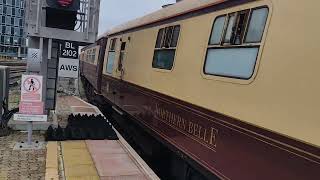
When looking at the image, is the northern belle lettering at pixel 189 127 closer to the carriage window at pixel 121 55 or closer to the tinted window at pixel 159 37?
the tinted window at pixel 159 37

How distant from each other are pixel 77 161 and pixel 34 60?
261cm

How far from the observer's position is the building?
326 ft

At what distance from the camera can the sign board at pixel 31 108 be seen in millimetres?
8438

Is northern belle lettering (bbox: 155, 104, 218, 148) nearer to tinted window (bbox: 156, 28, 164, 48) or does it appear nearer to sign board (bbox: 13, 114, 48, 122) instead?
tinted window (bbox: 156, 28, 164, 48)

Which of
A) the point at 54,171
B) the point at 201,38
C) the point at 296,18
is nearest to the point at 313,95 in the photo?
the point at 296,18

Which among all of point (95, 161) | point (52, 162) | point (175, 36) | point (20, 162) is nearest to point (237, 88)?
point (175, 36)

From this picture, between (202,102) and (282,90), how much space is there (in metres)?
1.76

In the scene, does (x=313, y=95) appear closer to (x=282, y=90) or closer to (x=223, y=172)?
(x=282, y=90)

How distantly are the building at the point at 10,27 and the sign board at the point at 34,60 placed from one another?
304ft

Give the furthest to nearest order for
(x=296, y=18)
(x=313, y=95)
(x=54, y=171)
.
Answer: (x=54, y=171)
(x=296, y=18)
(x=313, y=95)

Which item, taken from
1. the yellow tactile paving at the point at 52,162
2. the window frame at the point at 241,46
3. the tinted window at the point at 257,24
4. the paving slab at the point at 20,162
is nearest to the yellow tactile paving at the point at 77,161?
the yellow tactile paving at the point at 52,162

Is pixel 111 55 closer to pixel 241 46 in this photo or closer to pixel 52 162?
pixel 52 162

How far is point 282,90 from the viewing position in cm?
388

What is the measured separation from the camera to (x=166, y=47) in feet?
24.5
